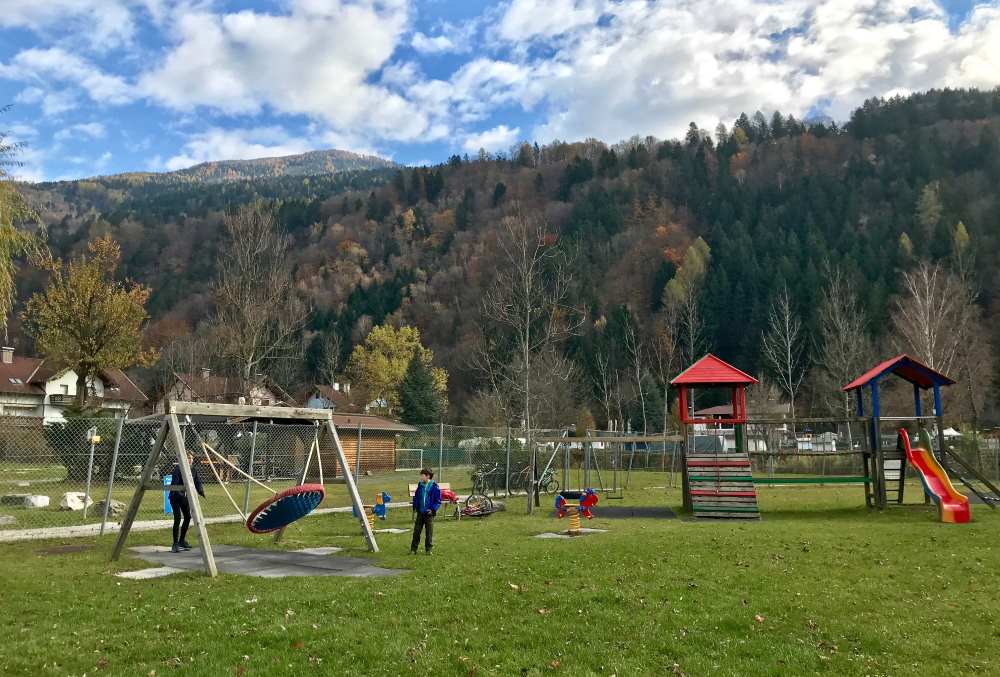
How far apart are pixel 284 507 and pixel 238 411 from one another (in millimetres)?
1677

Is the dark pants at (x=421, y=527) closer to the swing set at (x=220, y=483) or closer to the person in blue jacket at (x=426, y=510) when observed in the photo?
the person in blue jacket at (x=426, y=510)

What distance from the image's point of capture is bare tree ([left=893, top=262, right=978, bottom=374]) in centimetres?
4034

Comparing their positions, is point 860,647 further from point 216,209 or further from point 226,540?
point 216,209

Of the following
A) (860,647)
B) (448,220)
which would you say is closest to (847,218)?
(448,220)

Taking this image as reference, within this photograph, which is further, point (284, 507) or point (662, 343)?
point (662, 343)

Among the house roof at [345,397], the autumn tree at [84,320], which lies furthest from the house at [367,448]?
the house roof at [345,397]

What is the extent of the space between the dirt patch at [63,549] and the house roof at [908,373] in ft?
58.8

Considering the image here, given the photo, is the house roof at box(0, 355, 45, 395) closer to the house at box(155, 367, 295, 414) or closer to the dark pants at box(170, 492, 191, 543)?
the house at box(155, 367, 295, 414)

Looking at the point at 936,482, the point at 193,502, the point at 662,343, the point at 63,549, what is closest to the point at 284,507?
the point at 193,502

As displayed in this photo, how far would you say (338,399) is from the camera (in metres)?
76.8

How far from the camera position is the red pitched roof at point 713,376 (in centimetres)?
2026

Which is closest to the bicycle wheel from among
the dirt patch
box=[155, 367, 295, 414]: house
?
the dirt patch

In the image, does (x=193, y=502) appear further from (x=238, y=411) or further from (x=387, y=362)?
(x=387, y=362)

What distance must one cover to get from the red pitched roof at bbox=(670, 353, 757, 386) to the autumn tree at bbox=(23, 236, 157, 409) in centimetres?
2296
